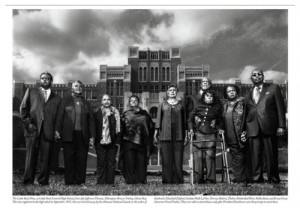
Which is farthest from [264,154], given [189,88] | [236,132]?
[189,88]

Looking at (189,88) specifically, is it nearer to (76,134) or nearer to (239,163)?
(239,163)

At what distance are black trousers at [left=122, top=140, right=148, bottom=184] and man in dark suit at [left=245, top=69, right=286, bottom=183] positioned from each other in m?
2.06

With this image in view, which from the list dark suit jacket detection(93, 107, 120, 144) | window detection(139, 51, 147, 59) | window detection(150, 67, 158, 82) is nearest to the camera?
dark suit jacket detection(93, 107, 120, 144)

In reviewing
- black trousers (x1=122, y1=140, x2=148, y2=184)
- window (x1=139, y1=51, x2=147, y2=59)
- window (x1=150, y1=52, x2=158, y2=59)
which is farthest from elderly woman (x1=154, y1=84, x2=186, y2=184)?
window (x1=150, y1=52, x2=158, y2=59)

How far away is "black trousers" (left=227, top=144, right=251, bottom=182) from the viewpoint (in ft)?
19.9

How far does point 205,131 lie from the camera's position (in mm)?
5977

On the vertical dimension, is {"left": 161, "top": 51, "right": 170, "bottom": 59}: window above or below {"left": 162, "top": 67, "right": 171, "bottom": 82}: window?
above

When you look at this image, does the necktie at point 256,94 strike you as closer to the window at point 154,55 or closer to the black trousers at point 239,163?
the black trousers at point 239,163

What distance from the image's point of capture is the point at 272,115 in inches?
244

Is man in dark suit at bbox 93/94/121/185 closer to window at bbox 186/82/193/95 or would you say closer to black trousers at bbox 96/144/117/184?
black trousers at bbox 96/144/117/184

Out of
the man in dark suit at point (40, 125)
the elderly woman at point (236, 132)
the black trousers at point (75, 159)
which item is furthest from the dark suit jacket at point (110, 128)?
the elderly woman at point (236, 132)

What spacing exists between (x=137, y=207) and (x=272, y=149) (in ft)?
8.96

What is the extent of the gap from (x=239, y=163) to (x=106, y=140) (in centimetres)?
256
